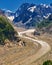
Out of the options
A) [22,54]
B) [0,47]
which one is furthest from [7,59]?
[0,47]

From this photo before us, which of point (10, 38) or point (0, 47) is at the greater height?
point (10, 38)

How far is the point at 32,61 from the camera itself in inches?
4222

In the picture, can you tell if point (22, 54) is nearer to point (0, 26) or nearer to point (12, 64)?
point (12, 64)

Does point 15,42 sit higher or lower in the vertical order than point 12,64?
higher

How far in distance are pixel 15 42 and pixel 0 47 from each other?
22.8 m

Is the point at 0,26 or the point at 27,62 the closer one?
the point at 27,62

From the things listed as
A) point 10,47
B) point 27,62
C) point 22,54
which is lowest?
point 27,62

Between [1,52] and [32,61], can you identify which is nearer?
[32,61]

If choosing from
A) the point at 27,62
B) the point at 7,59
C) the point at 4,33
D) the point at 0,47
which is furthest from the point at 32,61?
the point at 4,33

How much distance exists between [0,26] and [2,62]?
207ft

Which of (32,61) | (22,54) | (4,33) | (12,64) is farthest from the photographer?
(4,33)

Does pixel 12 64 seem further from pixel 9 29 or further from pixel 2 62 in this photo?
pixel 9 29

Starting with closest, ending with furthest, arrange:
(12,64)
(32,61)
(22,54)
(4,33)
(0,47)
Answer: (12,64) → (32,61) → (22,54) → (0,47) → (4,33)

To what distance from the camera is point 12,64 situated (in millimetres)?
99688
